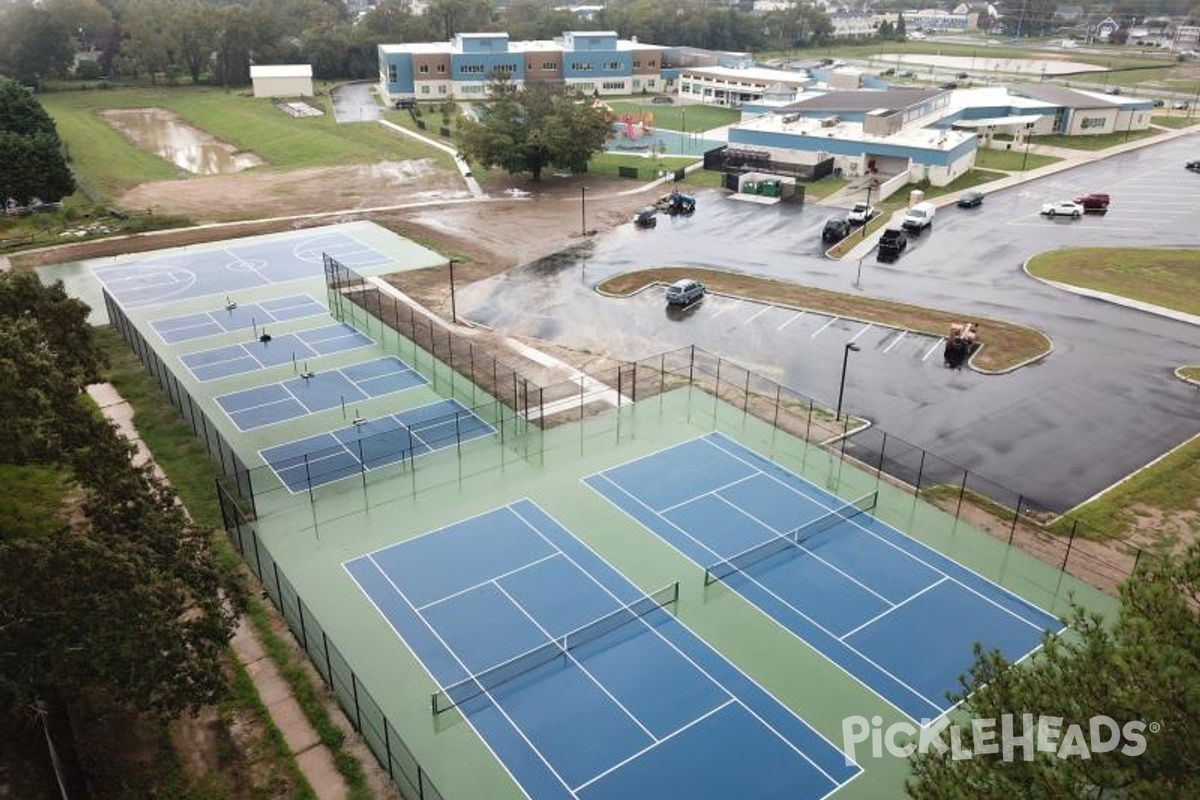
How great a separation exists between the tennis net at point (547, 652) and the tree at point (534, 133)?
A: 171 ft

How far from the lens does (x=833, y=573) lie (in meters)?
24.7

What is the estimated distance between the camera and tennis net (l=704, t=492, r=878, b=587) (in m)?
24.7

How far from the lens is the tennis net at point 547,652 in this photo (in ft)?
66.5

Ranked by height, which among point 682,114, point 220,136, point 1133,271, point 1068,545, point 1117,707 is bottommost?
point 1068,545

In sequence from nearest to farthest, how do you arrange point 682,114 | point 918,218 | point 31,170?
1. point 918,218
2. point 31,170
3. point 682,114

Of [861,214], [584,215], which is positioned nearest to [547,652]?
[584,215]

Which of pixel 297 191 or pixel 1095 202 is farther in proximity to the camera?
pixel 297 191

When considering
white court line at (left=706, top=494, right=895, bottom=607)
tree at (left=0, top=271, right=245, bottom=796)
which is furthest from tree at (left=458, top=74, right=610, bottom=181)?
tree at (left=0, top=271, right=245, bottom=796)

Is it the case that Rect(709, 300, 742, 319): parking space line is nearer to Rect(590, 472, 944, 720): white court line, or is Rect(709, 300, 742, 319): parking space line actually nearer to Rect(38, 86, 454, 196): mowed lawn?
Rect(590, 472, 944, 720): white court line

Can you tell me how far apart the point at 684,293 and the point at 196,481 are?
2486 cm

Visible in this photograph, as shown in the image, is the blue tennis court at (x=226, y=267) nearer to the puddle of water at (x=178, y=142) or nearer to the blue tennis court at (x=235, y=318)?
the blue tennis court at (x=235, y=318)

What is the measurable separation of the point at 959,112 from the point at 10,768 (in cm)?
9202

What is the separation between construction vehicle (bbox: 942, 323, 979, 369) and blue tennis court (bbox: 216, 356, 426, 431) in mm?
22408

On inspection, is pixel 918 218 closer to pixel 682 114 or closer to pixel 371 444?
pixel 371 444
